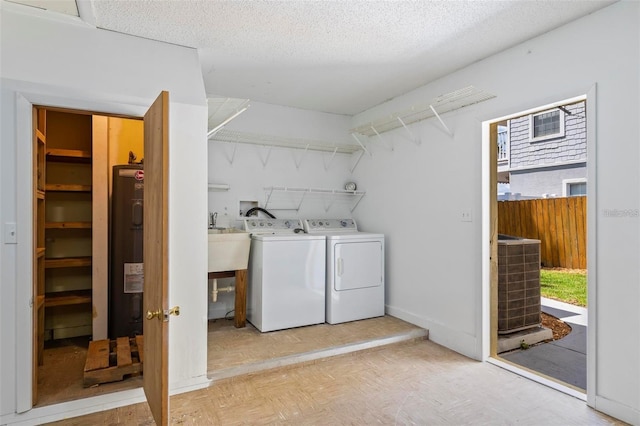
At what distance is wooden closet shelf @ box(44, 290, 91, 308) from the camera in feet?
10.1

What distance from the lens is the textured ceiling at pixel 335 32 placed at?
2068 millimetres

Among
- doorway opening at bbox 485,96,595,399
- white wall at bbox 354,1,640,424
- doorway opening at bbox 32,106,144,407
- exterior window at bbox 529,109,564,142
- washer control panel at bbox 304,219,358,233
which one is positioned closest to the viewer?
white wall at bbox 354,1,640,424

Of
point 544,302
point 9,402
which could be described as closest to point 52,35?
point 9,402

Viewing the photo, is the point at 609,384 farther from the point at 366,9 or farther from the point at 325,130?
the point at 325,130

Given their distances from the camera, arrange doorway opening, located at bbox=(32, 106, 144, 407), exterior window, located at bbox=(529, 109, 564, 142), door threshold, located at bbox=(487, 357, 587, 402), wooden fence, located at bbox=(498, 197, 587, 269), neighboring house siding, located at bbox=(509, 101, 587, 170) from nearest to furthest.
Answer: door threshold, located at bbox=(487, 357, 587, 402) < doorway opening, located at bbox=(32, 106, 144, 407) < wooden fence, located at bbox=(498, 197, 587, 269) < neighboring house siding, located at bbox=(509, 101, 587, 170) < exterior window, located at bbox=(529, 109, 564, 142)

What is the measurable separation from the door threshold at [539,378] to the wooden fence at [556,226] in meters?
4.24

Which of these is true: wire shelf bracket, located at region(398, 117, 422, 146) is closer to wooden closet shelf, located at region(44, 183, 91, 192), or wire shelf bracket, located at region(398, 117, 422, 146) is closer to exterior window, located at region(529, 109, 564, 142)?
wooden closet shelf, located at region(44, 183, 91, 192)

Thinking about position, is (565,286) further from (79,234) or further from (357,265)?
(79,234)

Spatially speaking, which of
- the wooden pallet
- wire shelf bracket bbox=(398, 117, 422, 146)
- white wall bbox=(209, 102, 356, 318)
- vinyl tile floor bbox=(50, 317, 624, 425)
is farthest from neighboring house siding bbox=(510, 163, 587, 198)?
the wooden pallet

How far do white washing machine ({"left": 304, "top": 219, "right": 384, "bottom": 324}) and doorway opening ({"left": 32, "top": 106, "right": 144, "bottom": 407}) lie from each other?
6.07 feet

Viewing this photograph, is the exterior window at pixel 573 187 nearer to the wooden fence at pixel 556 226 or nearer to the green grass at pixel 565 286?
the wooden fence at pixel 556 226

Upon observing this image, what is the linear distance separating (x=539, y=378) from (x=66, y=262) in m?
4.16

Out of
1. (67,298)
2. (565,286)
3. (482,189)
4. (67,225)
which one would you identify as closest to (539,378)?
(482,189)

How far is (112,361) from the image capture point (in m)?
2.56
